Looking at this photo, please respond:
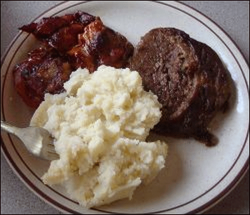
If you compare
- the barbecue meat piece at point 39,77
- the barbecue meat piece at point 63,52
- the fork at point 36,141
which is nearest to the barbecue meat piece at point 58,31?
the barbecue meat piece at point 63,52

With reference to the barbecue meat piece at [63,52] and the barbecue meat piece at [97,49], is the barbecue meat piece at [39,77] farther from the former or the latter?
the barbecue meat piece at [97,49]

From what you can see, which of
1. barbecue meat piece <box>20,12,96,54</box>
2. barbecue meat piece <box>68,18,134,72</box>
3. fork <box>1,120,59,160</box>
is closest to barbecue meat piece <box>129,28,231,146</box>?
barbecue meat piece <box>68,18,134,72</box>

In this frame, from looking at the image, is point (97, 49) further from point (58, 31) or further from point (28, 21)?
point (28, 21)

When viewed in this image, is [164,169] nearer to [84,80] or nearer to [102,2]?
[84,80]

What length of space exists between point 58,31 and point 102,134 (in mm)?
817

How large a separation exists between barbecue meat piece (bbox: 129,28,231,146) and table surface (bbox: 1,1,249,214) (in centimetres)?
43

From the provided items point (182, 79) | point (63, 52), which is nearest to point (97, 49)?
point (63, 52)

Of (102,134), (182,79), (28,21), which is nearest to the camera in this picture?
(102,134)

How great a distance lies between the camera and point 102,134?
248 cm

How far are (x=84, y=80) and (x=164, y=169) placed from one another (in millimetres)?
753

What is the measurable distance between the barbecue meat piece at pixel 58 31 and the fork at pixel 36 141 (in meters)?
0.62

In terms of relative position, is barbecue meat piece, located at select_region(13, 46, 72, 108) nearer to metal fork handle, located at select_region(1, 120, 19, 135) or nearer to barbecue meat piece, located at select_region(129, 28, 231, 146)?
metal fork handle, located at select_region(1, 120, 19, 135)

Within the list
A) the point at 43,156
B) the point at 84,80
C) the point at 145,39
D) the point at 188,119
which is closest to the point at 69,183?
the point at 43,156

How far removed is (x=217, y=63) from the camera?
113 inches
